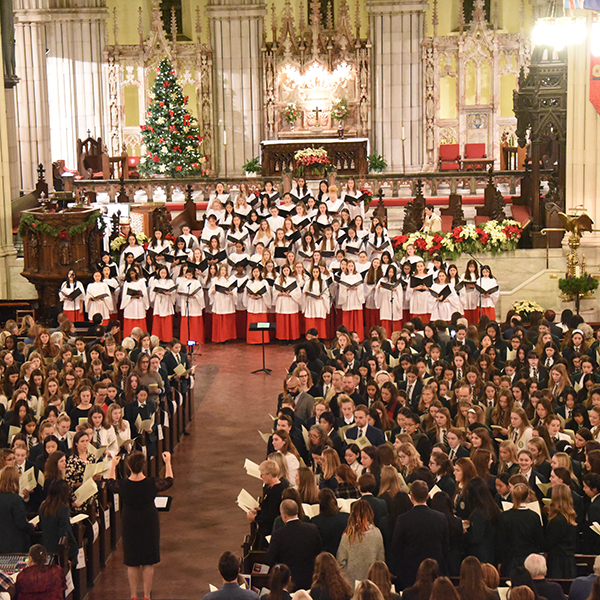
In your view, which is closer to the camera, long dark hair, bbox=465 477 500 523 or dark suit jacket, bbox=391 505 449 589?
dark suit jacket, bbox=391 505 449 589

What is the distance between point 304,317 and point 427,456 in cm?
887

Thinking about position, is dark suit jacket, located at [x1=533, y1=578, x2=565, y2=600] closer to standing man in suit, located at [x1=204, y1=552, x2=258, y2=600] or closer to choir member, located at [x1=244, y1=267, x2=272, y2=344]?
standing man in suit, located at [x1=204, y1=552, x2=258, y2=600]

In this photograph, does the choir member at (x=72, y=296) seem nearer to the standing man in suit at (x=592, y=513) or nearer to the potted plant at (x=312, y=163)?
the potted plant at (x=312, y=163)

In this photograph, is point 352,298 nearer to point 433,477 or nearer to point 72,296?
point 72,296

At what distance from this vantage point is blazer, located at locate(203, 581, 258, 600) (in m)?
7.01

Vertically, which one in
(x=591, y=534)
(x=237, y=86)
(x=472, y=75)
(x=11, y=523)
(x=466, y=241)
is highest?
(x=472, y=75)

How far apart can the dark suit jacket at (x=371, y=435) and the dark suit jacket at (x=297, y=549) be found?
2548mm

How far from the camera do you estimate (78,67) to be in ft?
99.4

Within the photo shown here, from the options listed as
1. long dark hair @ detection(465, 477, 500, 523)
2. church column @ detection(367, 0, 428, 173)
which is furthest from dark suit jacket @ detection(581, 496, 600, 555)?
church column @ detection(367, 0, 428, 173)

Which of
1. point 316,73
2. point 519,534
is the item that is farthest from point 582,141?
point 519,534

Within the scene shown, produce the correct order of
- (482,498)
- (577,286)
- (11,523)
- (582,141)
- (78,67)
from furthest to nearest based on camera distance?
1. (78,67)
2. (582,141)
3. (577,286)
4. (11,523)
5. (482,498)

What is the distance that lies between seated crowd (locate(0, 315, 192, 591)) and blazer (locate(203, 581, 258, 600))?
215 cm

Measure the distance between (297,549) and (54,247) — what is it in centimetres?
1209

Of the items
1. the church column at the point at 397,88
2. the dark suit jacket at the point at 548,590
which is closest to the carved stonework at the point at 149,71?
the church column at the point at 397,88
